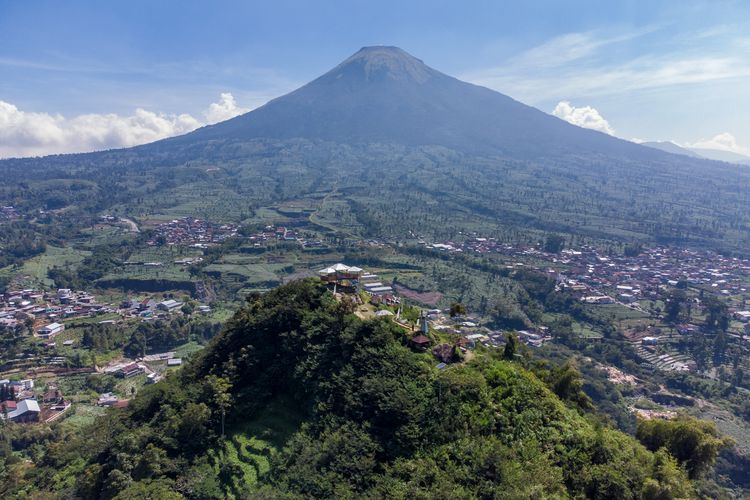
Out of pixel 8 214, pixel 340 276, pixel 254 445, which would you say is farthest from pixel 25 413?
pixel 8 214

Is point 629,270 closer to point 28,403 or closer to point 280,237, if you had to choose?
point 280,237

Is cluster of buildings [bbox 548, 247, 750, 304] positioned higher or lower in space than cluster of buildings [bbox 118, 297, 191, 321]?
higher

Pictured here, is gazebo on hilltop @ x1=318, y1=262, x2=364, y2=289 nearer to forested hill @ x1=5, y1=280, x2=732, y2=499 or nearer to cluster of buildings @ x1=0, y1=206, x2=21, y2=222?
forested hill @ x1=5, y1=280, x2=732, y2=499

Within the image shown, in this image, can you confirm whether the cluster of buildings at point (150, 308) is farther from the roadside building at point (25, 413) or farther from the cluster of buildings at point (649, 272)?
the cluster of buildings at point (649, 272)

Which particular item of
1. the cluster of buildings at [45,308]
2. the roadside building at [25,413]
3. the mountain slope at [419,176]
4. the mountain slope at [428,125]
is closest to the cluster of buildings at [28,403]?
the roadside building at [25,413]

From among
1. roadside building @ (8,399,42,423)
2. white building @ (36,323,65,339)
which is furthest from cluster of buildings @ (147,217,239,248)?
roadside building @ (8,399,42,423)

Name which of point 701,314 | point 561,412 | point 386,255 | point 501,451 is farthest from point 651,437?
point 386,255
